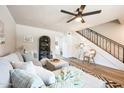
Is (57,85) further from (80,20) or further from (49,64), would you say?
(80,20)

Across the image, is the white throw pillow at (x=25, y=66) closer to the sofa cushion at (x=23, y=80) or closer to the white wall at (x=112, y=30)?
the sofa cushion at (x=23, y=80)

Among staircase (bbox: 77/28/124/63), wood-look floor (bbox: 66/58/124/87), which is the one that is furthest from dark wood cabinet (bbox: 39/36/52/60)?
staircase (bbox: 77/28/124/63)

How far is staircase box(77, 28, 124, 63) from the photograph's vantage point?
167 cm

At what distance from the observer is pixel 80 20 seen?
1655mm

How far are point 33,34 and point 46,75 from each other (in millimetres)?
465

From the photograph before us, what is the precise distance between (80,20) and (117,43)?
0.45 metres

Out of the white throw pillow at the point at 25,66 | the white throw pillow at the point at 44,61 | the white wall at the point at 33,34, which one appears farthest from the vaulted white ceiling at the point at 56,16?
the white throw pillow at the point at 25,66

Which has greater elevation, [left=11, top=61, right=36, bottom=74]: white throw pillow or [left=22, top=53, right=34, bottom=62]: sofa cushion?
[left=22, top=53, right=34, bottom=62]: sofa cushion

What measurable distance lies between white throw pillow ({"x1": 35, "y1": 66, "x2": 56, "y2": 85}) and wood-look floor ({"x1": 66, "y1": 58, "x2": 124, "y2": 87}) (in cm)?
27

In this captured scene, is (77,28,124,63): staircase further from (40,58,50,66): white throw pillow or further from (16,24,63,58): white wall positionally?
(40,58,50,66): white throw pillow

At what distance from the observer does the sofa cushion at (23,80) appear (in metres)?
1.49

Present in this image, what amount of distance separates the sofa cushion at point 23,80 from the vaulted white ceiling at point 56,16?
526mm
